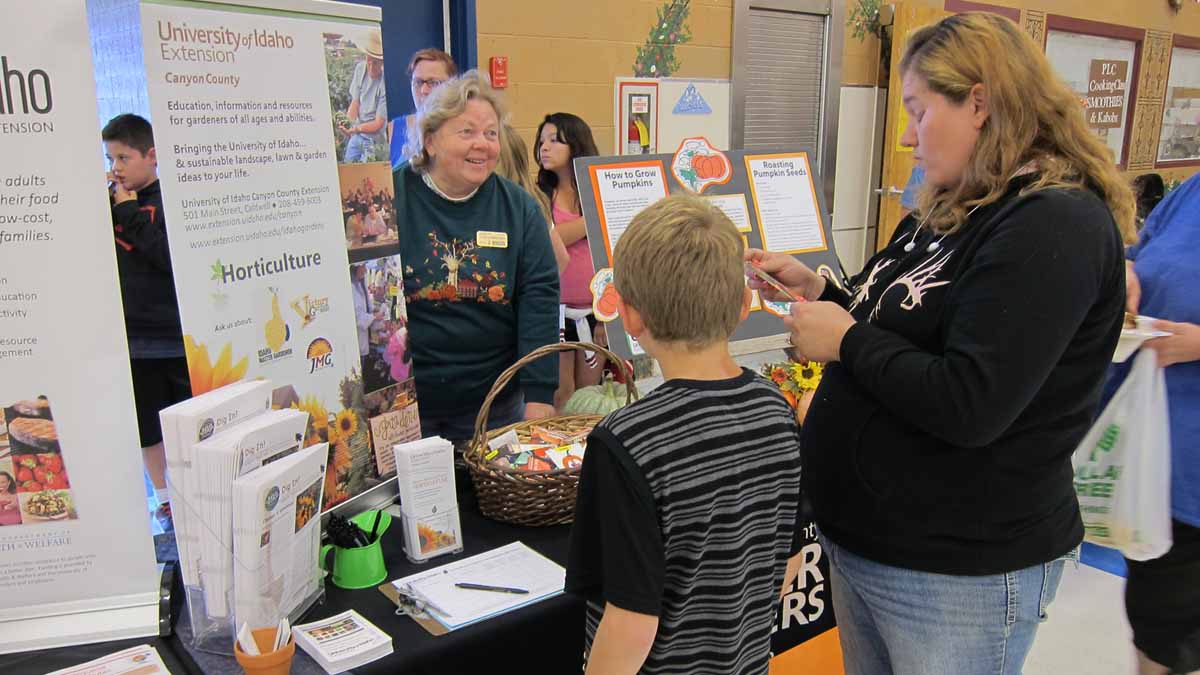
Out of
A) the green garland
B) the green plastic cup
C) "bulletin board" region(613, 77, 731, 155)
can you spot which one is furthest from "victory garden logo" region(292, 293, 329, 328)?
the green garland

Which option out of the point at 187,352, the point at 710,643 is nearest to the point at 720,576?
the point at 710,643

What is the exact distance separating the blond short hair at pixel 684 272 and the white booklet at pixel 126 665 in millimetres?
798

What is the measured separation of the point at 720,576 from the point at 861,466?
312mm

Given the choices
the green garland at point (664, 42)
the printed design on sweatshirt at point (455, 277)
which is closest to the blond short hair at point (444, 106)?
the printed design on sweatshirt at point (455, 277)

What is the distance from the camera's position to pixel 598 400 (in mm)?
1957

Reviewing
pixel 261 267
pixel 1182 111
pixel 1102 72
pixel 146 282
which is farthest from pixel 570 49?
pixel 1182 111

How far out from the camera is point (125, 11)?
1169mm

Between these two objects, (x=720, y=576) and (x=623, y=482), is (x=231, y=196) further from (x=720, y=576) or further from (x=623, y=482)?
(x=720, y=576)

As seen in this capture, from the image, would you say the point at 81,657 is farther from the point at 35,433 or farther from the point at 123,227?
the point at 123,227

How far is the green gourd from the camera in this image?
1.94 m

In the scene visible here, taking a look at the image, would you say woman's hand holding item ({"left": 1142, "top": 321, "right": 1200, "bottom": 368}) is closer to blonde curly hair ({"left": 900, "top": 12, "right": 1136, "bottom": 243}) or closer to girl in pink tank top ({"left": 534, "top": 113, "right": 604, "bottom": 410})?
blonde curly hair ({"left": 900, "top": 12, "right": 1136, "bottom": 243})

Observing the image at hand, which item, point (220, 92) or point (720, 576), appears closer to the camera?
point (720, 576)

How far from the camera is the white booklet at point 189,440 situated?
42.0 inches

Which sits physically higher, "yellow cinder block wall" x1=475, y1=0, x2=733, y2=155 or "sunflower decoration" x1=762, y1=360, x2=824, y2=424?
"yellow cinder block wall" x1=475, y1=0, x2=733, y2=155
